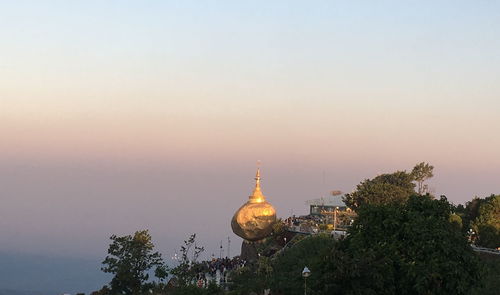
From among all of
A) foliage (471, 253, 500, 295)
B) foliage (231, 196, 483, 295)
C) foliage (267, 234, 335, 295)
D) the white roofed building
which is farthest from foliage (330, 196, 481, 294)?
the white roofed building

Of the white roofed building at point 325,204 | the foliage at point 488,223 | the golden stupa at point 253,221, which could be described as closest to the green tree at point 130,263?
the golden stupa at point 253,221

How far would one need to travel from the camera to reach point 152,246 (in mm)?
51719

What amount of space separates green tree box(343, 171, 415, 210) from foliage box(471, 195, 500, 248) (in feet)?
25.8

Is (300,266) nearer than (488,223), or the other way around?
(300,266)

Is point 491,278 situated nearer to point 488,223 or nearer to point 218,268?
point 488,223

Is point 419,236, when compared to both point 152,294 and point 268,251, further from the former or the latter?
point 268,251

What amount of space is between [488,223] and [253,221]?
24.0 metres

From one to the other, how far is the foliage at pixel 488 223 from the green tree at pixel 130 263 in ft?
96.7

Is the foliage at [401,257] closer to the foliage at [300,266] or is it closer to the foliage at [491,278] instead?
the foliage at [300,266]

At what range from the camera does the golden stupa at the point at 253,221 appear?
6731 centimetres

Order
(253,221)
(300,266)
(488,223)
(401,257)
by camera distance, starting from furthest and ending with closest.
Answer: (253,221), (488,223), (300,266), (401,257)

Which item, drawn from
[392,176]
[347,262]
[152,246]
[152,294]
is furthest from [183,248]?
[392,176]

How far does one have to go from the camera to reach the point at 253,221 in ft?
221

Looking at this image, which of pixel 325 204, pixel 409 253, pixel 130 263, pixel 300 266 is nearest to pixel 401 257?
pixel 409 253
